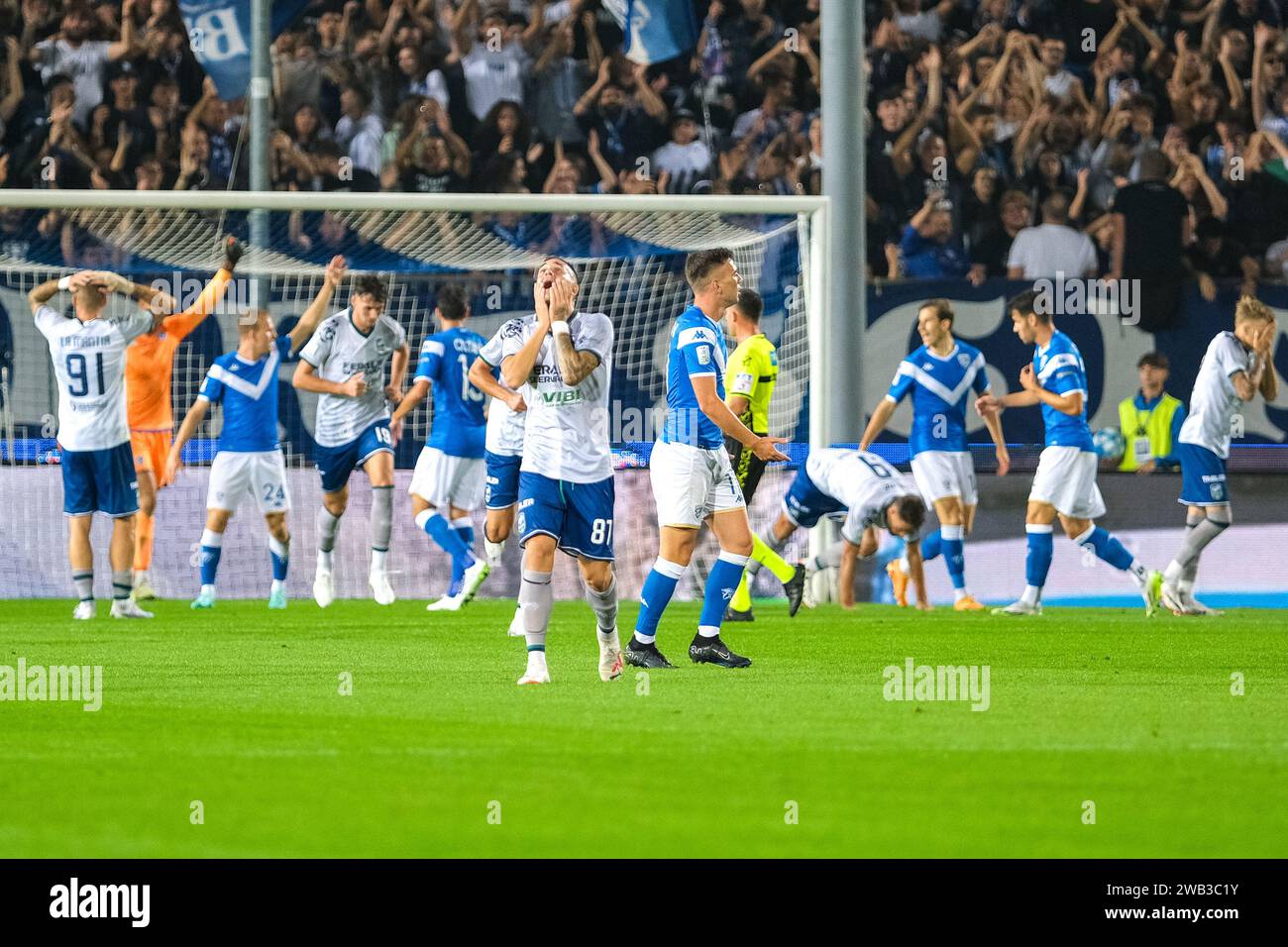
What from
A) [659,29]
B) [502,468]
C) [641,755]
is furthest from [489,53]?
[641,755]

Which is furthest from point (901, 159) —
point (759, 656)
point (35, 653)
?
point (35, 653)

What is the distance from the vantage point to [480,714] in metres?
7.91

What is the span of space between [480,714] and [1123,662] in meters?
4.04

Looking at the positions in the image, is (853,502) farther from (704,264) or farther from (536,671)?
(536,671)

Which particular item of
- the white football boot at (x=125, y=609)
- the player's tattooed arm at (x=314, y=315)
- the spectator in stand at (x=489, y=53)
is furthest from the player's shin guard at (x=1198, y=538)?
the spectator in stand at (x=489, y=53)

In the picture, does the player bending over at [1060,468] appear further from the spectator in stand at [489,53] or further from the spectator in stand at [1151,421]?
the spectator in stand at [489,53]

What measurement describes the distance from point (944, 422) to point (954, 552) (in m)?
0.96

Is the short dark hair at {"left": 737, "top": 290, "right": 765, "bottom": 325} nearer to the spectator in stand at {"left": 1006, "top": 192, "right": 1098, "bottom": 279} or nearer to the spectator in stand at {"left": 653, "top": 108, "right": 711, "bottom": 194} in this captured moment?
the spectator in stand at {"left": 1006, "top": 192, "right": 1098, "bottom": 279}

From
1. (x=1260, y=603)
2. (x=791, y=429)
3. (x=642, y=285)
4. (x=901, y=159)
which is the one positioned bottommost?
(x=1260, y=603)

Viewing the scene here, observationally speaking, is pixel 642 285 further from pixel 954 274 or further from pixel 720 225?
pixel 954 274

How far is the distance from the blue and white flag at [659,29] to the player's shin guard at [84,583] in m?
7.32

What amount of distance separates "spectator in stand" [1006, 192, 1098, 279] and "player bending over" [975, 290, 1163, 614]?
315 cm

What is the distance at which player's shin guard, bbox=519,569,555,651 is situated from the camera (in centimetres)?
891

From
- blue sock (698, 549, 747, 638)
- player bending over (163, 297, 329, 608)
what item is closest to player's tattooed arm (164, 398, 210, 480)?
player bending over (163, 297, 329, 608)
